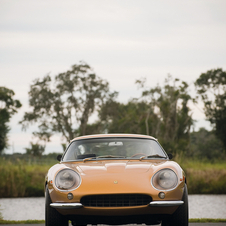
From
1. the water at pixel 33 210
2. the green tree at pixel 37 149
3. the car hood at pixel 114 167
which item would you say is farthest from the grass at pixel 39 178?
the green tree at pixel 37 149

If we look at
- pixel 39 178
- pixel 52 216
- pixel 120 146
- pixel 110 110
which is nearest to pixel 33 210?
pixel 39 178

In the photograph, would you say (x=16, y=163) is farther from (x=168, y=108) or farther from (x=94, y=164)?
(x=168, y=108)

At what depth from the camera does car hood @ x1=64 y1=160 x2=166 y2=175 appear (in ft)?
16.5

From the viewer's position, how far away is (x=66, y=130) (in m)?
45.2

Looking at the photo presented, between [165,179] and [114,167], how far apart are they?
0.68 m

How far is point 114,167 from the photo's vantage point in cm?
514

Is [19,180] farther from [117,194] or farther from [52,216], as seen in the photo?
[117,194]

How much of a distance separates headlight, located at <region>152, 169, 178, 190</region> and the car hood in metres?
0.19

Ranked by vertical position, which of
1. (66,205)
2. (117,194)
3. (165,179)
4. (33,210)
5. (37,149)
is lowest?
(37,149)

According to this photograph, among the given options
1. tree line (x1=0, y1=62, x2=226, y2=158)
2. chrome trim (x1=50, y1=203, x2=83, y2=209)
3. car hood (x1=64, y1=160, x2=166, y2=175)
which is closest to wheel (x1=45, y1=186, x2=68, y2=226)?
chrome trim (x1=50, y1=203, x2=83, y2=209)

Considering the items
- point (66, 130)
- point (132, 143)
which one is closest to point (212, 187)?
point (132, 143)

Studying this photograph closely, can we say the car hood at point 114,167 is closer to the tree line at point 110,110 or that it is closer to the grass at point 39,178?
the grass at point 39,178

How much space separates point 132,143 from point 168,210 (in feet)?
5.80

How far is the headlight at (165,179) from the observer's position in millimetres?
4834
